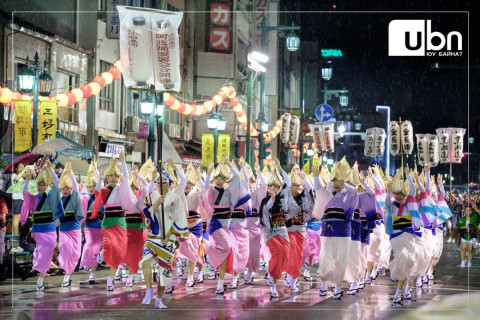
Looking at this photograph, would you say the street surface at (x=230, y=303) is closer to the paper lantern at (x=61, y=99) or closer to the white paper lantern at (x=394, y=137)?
the paper lantern at (x=61, y=99)

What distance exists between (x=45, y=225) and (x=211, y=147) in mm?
16652

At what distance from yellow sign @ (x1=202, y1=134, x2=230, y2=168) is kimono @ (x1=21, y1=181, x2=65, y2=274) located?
1590 cm

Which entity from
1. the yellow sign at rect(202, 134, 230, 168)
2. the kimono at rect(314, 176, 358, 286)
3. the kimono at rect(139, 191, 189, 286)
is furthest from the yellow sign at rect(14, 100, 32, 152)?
the yellow sign at rect(202, 134, 230, 168)

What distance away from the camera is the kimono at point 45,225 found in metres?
15.0

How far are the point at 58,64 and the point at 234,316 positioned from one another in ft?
58.2

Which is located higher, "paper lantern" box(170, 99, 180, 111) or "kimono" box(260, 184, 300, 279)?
"paper lantern" box(170, 99, 180, 111)

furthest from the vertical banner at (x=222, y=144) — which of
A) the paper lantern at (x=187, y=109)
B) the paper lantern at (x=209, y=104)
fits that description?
the paper lantern at (x=187, y=109)

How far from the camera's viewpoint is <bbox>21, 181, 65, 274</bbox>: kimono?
14992 millimetres

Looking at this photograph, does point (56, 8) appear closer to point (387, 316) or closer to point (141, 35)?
point (141, 35)

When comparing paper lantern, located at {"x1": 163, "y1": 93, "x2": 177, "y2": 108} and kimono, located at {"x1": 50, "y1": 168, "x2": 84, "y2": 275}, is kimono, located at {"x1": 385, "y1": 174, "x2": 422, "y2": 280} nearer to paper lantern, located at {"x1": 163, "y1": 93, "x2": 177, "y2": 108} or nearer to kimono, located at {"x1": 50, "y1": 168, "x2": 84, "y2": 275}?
kimono, located at {"x1": 50, "y1": 168, "x2": 84, "y2": 275}

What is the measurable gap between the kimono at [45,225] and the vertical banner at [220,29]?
73.7 ft

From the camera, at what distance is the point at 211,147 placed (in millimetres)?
31547

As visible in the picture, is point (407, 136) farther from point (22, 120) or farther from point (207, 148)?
point (22, 120)

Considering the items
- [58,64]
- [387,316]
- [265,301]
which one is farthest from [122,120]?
[387,316]
